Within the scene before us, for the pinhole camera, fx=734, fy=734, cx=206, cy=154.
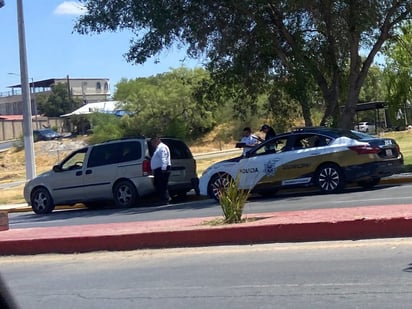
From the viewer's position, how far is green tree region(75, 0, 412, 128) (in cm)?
1959

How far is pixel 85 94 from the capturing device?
14362 cm

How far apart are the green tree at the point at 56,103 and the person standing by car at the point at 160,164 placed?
10661 cm

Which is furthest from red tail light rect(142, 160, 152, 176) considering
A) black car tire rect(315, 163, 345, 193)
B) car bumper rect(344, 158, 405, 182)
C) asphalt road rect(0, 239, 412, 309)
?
asphalt road rect(0, 239, 412, 309)

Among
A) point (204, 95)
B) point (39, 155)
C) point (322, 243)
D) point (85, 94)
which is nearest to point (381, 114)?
point (39, 155)

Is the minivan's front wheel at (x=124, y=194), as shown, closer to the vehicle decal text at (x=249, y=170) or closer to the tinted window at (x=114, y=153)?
the tinted window at (x=114, y=153)

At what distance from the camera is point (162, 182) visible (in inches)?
712

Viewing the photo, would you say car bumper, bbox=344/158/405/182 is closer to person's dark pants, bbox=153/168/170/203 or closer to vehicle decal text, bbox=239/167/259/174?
vehicle decal text, bbox=239/167/259/174

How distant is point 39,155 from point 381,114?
113 feet

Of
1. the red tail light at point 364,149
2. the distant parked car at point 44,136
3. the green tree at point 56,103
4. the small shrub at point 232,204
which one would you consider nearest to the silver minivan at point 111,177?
the red tail light at point 364,149

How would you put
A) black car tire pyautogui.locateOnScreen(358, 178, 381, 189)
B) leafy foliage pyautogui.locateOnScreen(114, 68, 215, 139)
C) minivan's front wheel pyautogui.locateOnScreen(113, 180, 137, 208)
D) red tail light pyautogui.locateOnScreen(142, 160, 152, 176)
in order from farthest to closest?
leafy foliage pyautogui.locateOnScreen(114, 68, 215, 139) → minivan's front wheel pyautogui.locateOnScreen(113, 180, 137, 208) → red tail light pyautogui.locateOnScreen(142, 160, 152, 176) → black car tire pyautogui.locateOnScreen(358, 178, 381, 189)

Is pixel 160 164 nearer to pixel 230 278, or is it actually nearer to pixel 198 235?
Result: pixel 198 235

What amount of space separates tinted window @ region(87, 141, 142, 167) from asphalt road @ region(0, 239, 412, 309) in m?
8.49

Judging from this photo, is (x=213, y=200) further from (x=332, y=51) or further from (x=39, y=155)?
(x=39, y=155)

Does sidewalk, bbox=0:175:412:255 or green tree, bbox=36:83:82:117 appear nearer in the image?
sidewalk, bbox=0:175:412:255
